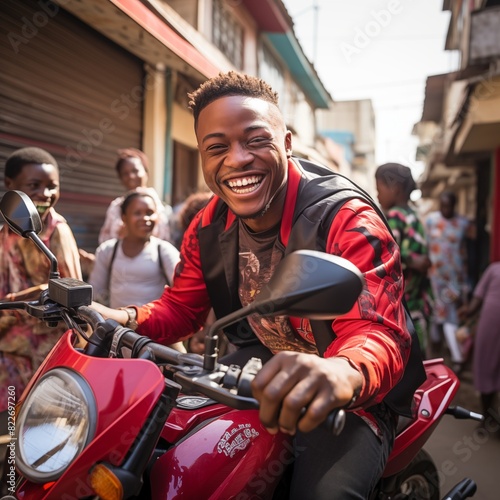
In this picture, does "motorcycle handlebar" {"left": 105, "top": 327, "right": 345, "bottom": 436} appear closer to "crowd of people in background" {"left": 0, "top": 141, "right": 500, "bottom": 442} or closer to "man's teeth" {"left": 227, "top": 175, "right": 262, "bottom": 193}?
"man's teeth" {"left": 227, "top": 175, "right": 262, "bottom": 193}

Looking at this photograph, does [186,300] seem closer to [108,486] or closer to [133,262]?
[108,486]

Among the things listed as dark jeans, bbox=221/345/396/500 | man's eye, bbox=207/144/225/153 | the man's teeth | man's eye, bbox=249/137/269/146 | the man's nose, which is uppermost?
man's eye, bbox=249/137/269/146

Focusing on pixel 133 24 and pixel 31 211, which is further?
pixel 133 24

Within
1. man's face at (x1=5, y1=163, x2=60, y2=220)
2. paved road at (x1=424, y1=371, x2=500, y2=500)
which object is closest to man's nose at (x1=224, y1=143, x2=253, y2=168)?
man's face at (x1=5, y1=163, x2=60, y2=220)

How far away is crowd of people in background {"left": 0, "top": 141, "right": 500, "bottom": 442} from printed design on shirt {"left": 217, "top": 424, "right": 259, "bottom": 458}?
1.52 metres

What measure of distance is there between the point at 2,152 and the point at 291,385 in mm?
4321

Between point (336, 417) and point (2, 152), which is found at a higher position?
point (2, 152)

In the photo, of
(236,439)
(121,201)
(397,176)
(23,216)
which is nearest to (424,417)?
(236,439)

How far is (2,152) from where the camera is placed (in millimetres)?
4484

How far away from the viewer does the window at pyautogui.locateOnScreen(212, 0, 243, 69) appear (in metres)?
9.57

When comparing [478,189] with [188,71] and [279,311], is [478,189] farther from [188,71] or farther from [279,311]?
[279,311]

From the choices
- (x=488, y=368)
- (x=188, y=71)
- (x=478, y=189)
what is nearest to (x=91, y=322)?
(x=488, y=368)

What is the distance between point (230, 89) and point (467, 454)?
10.5 ft

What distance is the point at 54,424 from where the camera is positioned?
1.08 metres
